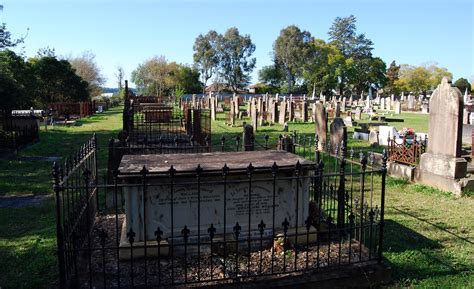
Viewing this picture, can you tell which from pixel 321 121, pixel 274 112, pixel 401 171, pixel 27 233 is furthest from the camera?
pixel 274 112

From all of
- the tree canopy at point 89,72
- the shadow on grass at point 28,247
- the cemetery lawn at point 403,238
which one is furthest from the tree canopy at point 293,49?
the shadow on grass at point 28,247

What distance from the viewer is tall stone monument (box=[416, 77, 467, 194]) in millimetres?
9711

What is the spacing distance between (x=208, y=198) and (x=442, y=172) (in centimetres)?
717

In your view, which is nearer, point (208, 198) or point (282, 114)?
point (208, 198)

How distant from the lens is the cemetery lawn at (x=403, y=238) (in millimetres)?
5004

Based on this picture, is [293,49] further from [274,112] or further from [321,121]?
[321,121]

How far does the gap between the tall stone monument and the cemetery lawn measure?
41 cm

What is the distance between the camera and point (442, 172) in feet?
32.6

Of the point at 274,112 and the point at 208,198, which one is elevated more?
the point at 274,112

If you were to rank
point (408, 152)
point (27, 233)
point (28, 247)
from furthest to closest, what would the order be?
point (408, 152)
point (27, 233)
point (28, 247)

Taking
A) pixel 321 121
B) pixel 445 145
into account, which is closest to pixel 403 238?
pixel 445 145

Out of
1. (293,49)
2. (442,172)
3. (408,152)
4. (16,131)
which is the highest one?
(293,49)

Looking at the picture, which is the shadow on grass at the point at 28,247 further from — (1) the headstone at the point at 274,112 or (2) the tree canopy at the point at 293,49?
(2) the tree canopy at the point at 293,49

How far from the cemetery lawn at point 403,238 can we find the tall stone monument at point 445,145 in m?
0.41
